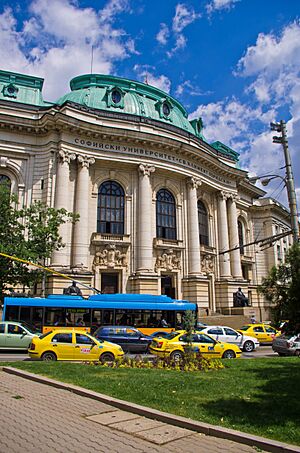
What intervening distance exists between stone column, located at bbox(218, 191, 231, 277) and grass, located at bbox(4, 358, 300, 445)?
87.5ft

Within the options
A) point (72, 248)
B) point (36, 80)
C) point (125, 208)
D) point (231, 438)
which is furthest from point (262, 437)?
point (36, 80)

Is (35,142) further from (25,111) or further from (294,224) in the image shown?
(294,224)

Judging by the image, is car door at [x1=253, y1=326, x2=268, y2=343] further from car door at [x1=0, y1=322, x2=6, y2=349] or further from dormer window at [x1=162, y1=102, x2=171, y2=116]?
dormer window at [x1=162, y1=102, x2=171, y2=116]

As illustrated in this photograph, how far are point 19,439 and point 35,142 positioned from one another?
29.7 metres

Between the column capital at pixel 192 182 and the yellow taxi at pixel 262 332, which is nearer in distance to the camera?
the yellow taxi at pixel 262 332

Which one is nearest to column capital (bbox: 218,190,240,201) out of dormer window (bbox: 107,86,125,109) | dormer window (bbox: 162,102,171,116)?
dormer window (bbox: 162,102,171,116)

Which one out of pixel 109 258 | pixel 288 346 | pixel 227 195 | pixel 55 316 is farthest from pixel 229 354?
pixel 227 195

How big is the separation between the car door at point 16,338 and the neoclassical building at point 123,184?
32.2ft

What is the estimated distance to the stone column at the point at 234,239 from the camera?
41.7 meters

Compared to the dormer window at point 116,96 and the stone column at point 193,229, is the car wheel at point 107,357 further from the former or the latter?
the dormer window at point 116,96

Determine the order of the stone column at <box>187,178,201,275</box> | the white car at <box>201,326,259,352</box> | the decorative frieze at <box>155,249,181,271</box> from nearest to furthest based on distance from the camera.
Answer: the white car at <box>201,326,259,352</box> → the decorative frieze at <box>155,249,181,271</box> → the stone column at <box>187,178,201,275</box>

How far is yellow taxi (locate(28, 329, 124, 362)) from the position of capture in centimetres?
1519

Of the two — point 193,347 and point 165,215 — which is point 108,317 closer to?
point 193,347

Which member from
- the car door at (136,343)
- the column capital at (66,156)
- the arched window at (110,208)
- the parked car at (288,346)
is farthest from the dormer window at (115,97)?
the parked car at (288,346)
